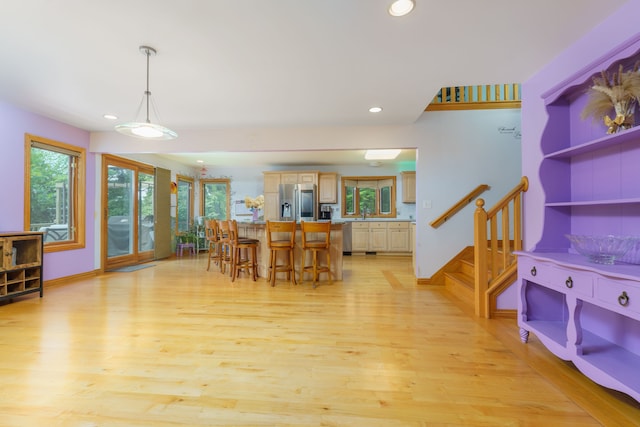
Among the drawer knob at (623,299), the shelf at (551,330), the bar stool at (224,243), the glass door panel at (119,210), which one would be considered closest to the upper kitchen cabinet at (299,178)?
the bar stool at (224,243)

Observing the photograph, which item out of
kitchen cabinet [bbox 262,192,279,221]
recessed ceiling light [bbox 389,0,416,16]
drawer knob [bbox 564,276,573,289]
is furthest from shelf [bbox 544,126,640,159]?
kitchen cabinet [bbox 262,192,279,221]

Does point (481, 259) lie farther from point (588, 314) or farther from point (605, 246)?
point (605, 246)

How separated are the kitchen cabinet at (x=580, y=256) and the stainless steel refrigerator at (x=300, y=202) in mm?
5342

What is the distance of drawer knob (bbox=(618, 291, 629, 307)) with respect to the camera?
1406 millimetres

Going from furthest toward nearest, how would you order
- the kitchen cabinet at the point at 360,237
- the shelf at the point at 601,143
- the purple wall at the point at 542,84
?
1. the kitchen cabinet at the point at 360,237
2. the purple wall at the point at 542,84
3. the shelf at the point at 601,143

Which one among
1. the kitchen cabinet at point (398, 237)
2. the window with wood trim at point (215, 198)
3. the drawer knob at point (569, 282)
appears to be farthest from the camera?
the window with wood trim at point (215, 198)

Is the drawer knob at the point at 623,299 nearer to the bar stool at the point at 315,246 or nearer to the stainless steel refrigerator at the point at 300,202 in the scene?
the bar stool at the point at 315,246

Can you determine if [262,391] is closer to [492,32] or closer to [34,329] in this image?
[34,329]

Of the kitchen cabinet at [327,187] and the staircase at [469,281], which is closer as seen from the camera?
the staircase at [469,281]

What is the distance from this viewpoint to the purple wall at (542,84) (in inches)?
73.5

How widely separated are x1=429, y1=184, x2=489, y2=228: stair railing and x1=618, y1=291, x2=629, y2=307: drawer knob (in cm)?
270

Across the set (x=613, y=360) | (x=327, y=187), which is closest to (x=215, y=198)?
(x=327, y=187)

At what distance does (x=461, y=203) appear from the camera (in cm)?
409

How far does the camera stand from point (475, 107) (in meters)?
4.10
